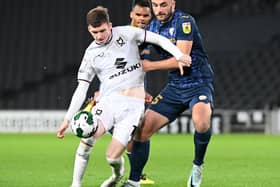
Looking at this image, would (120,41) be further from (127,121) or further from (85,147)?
(85,147)

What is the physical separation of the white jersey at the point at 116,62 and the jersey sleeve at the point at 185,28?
1.27 feet

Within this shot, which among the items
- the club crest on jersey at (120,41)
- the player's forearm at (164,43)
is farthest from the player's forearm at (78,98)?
the player's forearm at (164,43)

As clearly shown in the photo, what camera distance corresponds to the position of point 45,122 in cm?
1967

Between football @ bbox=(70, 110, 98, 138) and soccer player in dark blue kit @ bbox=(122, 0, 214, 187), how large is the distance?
78cm

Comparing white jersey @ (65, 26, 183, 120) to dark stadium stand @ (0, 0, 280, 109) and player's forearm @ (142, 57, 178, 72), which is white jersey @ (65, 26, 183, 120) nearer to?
player's forearm @ (142, 57, 178, 72)

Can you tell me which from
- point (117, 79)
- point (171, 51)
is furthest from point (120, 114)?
point (171, 51)

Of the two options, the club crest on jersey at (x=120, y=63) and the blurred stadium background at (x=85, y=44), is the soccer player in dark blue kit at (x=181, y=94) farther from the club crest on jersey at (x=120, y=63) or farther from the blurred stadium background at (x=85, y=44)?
the blurred stadium background at (x=85, y=44)

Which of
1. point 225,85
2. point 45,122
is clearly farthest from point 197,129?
point 225,85

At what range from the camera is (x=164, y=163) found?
34.3 ft

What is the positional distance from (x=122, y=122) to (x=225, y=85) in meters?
16.1

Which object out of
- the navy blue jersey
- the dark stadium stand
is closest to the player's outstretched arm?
the navy blue jersey

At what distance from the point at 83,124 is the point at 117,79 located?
62cm

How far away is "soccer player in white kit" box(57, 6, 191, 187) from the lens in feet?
21.2

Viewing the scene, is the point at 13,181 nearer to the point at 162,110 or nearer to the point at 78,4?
the point at 162,110
